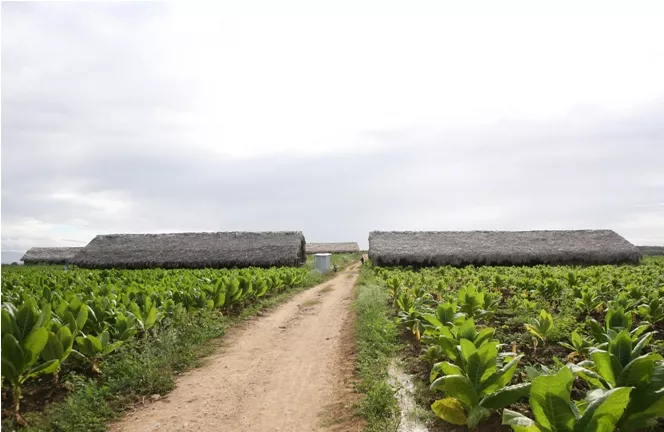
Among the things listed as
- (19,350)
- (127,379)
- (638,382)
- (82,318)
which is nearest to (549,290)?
(638,382)

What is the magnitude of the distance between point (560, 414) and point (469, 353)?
128 centimetres

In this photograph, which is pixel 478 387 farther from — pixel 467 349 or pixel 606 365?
pixel 606 365

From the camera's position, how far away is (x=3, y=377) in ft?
17.2

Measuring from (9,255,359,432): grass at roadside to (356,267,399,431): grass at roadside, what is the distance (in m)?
3.00

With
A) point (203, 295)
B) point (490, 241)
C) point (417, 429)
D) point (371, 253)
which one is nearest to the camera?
point (417, 429)

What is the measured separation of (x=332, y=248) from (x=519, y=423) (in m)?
53.2

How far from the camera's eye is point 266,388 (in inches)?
258

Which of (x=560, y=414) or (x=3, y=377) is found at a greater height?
(x=560, y=414)

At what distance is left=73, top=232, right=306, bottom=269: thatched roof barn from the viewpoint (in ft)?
108

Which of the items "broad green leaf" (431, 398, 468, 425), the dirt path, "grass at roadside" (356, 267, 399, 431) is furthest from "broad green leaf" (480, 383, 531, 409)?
the dirt path

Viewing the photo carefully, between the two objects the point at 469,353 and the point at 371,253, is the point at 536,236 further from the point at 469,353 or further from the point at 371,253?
the point at 469,353

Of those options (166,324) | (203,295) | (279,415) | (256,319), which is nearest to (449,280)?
(256,319)

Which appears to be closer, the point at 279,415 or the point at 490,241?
the point at 279,415

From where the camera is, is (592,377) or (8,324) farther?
(8,324)
